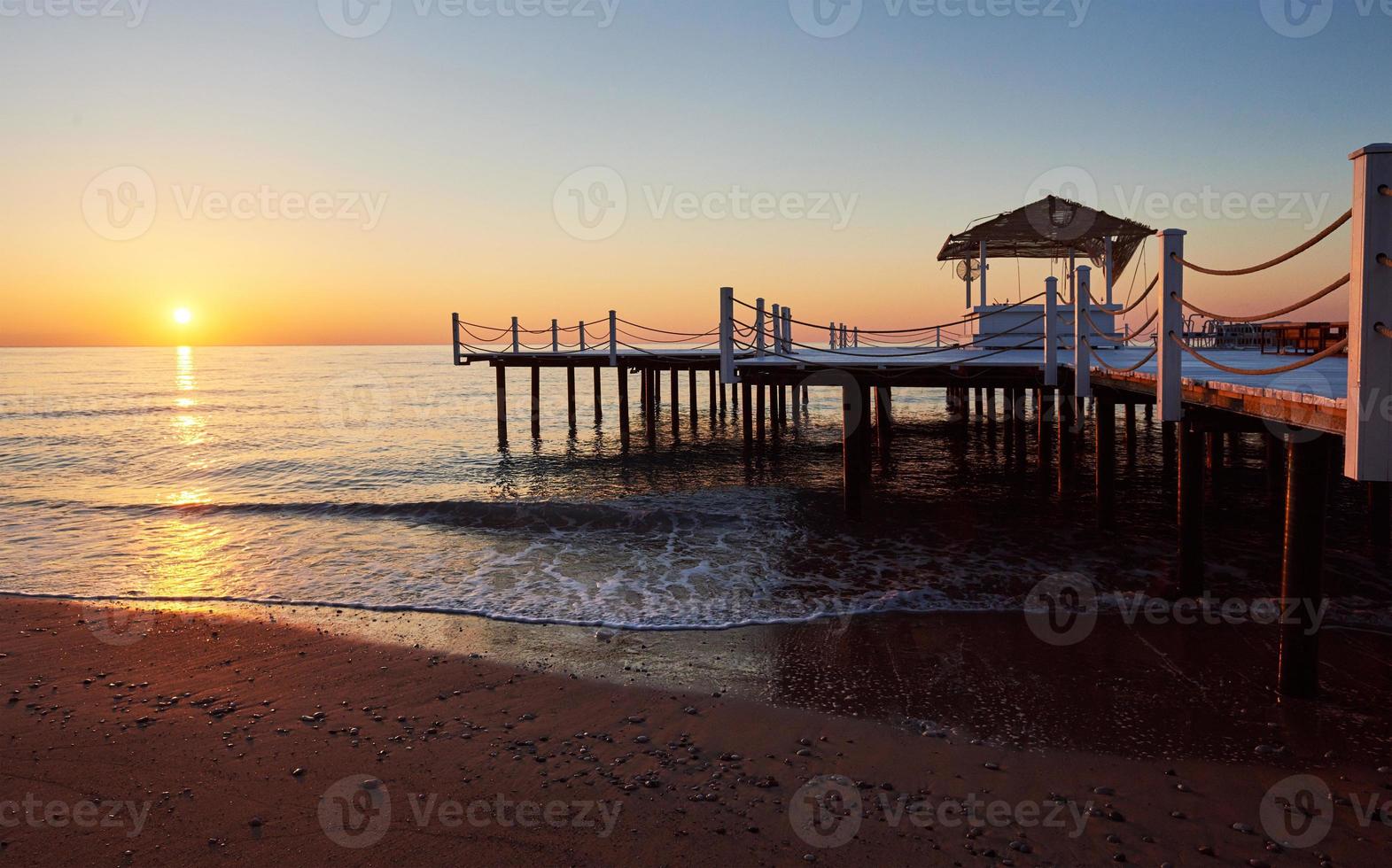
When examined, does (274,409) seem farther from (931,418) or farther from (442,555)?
(442,555)

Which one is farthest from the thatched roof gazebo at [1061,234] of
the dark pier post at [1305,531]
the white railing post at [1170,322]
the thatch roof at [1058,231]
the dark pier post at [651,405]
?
the dark pier post at [1305,531]

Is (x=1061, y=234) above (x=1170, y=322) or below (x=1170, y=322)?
above

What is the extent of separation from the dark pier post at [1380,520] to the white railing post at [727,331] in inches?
371

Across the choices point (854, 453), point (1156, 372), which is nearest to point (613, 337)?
point (854, 453)

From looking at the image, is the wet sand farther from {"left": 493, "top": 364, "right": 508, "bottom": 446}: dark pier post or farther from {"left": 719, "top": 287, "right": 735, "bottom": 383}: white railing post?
{"left": 493, "top": 364, "right": 508, "bottom": 446}: dark pier post

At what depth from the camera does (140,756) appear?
223 inches

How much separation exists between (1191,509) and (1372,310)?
522cm

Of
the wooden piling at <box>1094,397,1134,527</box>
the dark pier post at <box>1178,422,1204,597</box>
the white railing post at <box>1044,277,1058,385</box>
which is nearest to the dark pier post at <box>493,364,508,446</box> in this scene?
the white railing post at <box>1044,277,1058,385</box>

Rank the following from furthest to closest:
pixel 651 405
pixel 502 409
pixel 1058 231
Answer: pixel 651 405, pixel 502 409, pixel 1058 231

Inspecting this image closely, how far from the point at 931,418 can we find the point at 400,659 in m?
29.7

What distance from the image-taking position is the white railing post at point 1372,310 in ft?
13.3

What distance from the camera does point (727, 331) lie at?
46.0 feet

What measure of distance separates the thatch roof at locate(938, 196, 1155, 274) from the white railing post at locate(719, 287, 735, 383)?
27.1 feet

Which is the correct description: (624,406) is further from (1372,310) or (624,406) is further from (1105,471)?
(1372,310)
